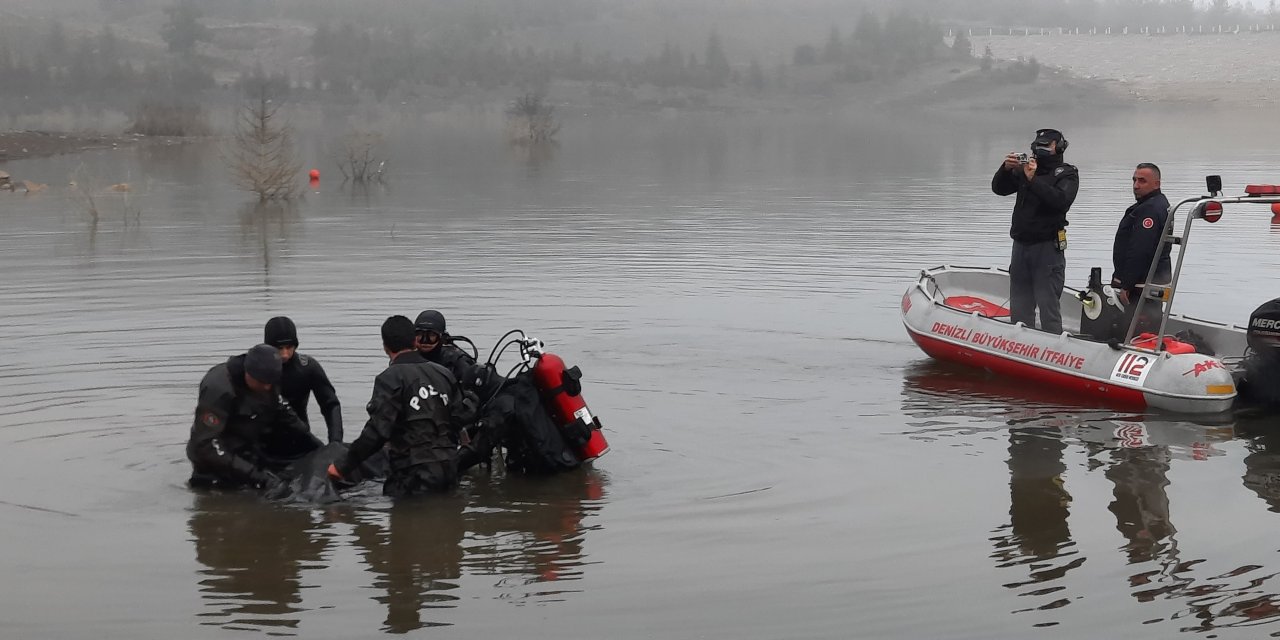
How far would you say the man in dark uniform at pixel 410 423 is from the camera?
26.9 feet

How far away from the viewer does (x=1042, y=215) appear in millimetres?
12062

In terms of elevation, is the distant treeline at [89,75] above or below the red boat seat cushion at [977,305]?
above

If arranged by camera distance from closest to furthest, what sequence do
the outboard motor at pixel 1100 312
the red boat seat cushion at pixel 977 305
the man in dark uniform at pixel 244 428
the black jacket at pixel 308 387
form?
1. the man in dark uniform at pixel 244 428
2. the black jacket at pixel 308 387
3. the outboard motor at pixel 1100 312
4. the red boat seat cushion at pixel 977 305

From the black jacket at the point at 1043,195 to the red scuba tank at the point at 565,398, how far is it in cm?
467

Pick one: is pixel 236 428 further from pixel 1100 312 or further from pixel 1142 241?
pixel 1100 312

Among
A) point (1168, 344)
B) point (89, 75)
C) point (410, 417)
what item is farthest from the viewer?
point (89, 75)

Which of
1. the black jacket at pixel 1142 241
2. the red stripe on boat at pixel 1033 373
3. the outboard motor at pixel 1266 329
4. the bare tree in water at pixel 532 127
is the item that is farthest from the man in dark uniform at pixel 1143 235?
the bare tree in water at pixel 532 127

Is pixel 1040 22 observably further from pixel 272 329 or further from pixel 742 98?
pixel 272 329

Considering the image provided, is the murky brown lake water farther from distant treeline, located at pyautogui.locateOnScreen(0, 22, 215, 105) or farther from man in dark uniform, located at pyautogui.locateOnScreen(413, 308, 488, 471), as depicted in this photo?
distant treeline, located at pyautogui.locateOnScreen(0, 22, 215, 105)

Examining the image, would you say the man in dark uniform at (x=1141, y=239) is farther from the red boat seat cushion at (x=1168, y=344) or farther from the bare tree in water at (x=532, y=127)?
the bare tree in water at (x=532, y=127)

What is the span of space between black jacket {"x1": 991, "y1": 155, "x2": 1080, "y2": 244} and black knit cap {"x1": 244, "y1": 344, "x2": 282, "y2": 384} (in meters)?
6.41

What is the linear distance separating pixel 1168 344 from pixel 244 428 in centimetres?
719

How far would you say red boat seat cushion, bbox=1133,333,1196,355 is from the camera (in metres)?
11.2

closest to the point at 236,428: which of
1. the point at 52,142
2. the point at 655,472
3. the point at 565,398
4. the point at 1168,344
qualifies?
the point at 565,398
